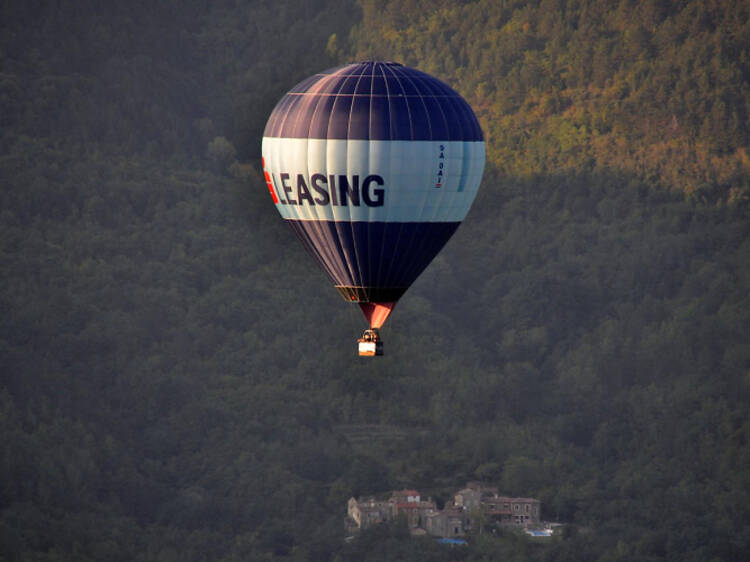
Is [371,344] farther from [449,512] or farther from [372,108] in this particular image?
[449,512]

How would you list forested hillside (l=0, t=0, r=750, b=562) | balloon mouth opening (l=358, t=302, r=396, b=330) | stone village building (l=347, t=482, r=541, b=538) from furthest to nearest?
forested hillside (l=0, t=0, r=750, b=562)
stone village building (l=347, t=482, r=541, b=538)
balloon mouth opening (l=358, t=302, r=396, b=330)

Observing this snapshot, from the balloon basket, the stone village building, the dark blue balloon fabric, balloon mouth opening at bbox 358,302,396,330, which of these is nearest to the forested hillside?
the stone village building

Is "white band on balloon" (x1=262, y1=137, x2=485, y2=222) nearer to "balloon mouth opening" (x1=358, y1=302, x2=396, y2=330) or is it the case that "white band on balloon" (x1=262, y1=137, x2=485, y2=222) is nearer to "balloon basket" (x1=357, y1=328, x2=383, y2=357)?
"balloon mouth opening" (x1=358, y1=302, x2=396, y2=330)

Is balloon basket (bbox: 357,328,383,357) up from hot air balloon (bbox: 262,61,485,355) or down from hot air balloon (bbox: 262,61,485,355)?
down

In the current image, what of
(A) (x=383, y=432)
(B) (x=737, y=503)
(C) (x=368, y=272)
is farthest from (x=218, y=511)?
(C) (x=368, y=272)

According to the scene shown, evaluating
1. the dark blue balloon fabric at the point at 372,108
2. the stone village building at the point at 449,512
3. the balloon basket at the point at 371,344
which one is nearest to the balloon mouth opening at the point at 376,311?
the balloon basket at the point at 371,344

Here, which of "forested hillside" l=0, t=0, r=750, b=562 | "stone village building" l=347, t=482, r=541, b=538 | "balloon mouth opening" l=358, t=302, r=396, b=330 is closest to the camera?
"balloon mouth opening" l=358, t=302, r=396, b=330

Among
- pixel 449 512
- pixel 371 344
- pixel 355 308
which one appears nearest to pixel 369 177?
pixel 371 344

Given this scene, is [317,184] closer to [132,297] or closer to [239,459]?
[239,459]

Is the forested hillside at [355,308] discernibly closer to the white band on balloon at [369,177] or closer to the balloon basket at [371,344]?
the balloon basket at [371,344]
